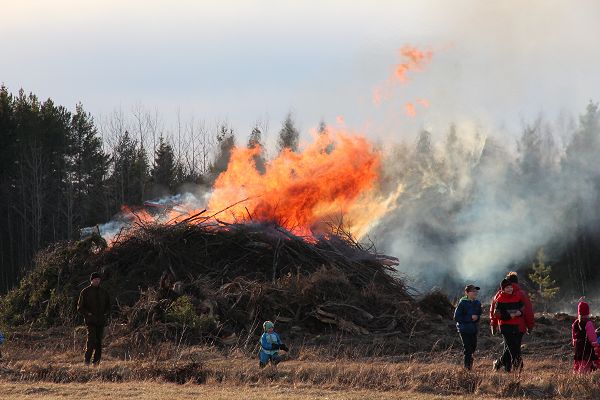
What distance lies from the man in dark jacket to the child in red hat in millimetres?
8806

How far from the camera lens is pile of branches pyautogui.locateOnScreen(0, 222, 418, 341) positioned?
828 inches

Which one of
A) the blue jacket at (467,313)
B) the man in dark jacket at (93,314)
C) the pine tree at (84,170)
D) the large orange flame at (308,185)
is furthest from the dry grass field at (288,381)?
the pine tree at (84,170)

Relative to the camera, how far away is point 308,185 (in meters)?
27.8

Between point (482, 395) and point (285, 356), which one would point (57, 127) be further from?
point (482, 395)

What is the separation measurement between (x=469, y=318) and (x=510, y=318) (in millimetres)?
721

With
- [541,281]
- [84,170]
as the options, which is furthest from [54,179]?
[541,281]

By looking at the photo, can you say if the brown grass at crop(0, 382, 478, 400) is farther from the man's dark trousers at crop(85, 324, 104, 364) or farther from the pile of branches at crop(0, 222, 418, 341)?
the pile of branches at crop(0, 222, 418, 341)

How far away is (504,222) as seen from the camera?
138ft

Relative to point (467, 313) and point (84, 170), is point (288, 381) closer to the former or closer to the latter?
point (467, 313)

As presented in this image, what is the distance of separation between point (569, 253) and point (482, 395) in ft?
131

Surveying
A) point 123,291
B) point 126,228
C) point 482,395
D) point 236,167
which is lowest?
point 482,395

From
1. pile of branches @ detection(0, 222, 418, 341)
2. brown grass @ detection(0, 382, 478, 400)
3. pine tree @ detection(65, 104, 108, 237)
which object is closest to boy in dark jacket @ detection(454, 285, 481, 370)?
brown grass @ detection(0, 382, 478, 400)

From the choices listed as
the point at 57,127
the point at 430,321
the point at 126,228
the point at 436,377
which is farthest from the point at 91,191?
the point at 436,377

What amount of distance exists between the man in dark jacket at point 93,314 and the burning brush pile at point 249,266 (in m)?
3.48
